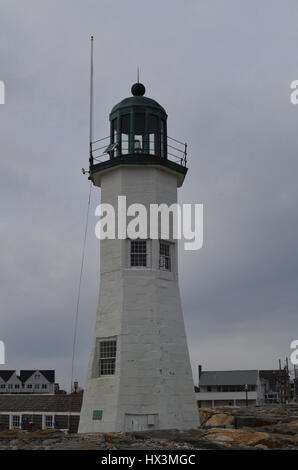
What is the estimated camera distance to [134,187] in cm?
2495

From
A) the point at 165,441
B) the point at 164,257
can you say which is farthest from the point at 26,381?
the point at 165,441

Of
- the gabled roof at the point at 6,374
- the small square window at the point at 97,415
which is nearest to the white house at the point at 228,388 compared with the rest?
the gabled roof at the point at 6,374

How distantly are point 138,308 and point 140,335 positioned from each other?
108 cm

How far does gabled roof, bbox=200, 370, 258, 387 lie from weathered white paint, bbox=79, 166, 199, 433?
56767 mm

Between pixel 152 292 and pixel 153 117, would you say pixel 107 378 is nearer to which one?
pixel 152 292

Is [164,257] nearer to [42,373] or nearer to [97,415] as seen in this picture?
Answer: [97,415]

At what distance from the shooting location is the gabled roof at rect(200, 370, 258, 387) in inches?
3091

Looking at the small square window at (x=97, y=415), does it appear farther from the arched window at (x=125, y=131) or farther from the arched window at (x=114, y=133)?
the arched window at (x=125, y=131)

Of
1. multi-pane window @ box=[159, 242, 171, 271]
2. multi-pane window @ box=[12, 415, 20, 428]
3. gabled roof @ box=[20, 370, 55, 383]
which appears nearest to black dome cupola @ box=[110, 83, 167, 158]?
multi-pane window @ box=[159, 242, 171, 271]

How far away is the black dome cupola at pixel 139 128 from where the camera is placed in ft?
84.5

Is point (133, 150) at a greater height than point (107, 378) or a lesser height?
greater

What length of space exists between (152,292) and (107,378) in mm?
3799

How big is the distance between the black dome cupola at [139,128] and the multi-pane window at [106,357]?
8.09 m
